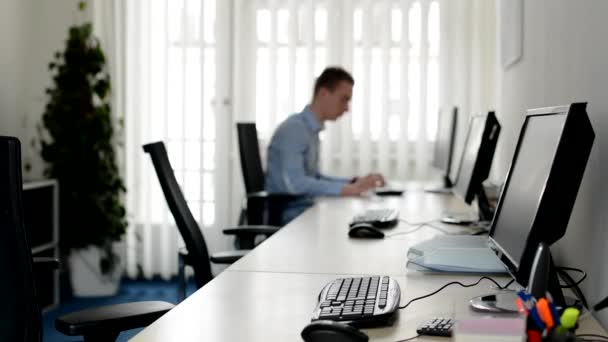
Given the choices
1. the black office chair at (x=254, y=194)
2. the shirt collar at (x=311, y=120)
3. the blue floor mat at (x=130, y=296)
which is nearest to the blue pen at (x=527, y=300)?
the black office chair at (x=254, y=194)

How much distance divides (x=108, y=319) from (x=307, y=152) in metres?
2.81

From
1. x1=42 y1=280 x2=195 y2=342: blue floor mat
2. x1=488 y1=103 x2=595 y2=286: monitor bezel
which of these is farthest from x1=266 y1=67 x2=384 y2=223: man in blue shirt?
x1=488 y1=103 x2=595 y2=286: monitor bezel

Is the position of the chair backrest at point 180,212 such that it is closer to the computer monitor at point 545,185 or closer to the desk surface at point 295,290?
the desk surface at point 295,290

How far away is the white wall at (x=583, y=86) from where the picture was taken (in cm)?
166

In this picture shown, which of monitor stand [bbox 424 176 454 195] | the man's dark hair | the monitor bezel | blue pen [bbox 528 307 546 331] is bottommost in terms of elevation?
monitor stand [bbox 424 176 454 195]

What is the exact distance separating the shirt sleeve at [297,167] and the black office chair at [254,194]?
11cm

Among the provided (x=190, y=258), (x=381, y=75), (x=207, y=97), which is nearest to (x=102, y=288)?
(x=207, y=97)

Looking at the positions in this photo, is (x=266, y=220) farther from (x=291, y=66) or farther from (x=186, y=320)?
(x=186, y=320)

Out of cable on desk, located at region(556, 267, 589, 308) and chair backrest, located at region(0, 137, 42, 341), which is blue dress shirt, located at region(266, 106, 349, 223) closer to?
cable on desk, located at region(556, 267, 589, 308)

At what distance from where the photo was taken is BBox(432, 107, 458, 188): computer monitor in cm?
412

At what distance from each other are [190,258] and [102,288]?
2.93m

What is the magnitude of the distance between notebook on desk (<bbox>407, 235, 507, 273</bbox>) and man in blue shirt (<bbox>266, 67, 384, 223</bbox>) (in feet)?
6.21

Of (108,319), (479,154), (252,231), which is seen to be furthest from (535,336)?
(252,231)

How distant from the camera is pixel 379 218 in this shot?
2.99m
